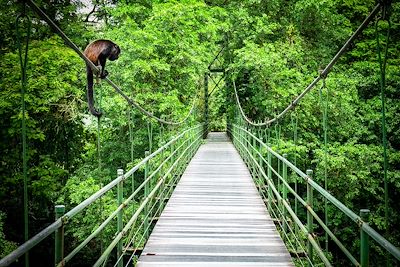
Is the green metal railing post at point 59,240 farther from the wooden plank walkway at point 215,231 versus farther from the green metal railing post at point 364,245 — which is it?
the wooden plank walkway at point 215,231

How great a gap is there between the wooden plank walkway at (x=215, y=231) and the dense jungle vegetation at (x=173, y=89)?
3.07 metres

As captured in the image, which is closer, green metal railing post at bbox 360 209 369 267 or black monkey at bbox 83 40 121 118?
green metal railing post at bbox 360 209 369 267

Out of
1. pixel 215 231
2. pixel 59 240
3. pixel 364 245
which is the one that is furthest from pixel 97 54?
pixel 364 245

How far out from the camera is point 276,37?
15109 mm

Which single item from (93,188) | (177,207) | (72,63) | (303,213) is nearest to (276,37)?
(303,213)

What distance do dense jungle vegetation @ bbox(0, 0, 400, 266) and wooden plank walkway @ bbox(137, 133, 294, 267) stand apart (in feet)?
10.1

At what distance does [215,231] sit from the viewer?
15.3 ft

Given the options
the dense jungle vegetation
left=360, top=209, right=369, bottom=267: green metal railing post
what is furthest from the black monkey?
the dense jungle vegetation

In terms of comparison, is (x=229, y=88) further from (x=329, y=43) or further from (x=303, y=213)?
(x=303, y=213)

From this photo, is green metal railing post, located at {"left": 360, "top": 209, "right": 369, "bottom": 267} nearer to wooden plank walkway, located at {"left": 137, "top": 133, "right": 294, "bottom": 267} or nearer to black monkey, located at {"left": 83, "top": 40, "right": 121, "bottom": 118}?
wooden plank walkway, located at {"left": 137, "top": 133, "right": 294, "bottom": 267}

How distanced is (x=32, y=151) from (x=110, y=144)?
2264mm

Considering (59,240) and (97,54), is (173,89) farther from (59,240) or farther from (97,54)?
(59,240)

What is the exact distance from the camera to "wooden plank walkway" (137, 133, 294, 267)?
3756 millimetres

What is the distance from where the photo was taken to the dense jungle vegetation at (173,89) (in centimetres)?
1100
